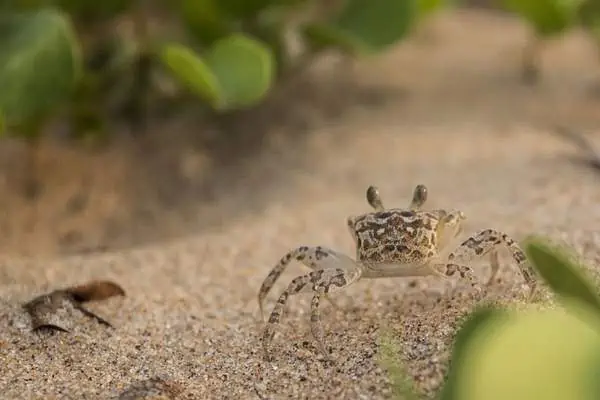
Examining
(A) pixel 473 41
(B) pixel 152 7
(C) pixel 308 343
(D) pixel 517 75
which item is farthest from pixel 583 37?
(C) pixel 308 343

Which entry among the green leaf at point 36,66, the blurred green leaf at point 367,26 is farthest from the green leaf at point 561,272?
the blurred green leaf at point 367,26

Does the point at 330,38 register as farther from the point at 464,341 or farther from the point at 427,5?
the point at 464,341

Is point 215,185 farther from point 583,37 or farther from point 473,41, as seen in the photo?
point 583,37

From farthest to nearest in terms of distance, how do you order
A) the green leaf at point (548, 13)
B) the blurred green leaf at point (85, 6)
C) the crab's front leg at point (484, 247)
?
the green leaf at point (548, 13) < the blurred green leaf at point (85, 6) < the crab's front leg at point (484, 247)

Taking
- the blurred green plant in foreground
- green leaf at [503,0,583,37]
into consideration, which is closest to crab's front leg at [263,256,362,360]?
the blurred green plant in foreground

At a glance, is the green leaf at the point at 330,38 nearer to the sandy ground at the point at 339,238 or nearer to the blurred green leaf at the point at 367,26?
the blurred green leaf at the point at 367,26

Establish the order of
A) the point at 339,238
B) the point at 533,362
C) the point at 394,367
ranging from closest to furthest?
1. the point at 533,362
2. the point at 394,367
3. the point at 339,238

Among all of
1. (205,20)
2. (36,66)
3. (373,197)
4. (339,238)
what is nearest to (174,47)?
(36,66)

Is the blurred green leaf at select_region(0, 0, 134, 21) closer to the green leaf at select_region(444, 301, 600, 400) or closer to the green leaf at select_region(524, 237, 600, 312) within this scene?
the green leaf at select_region(524, 237, 600, 312)
